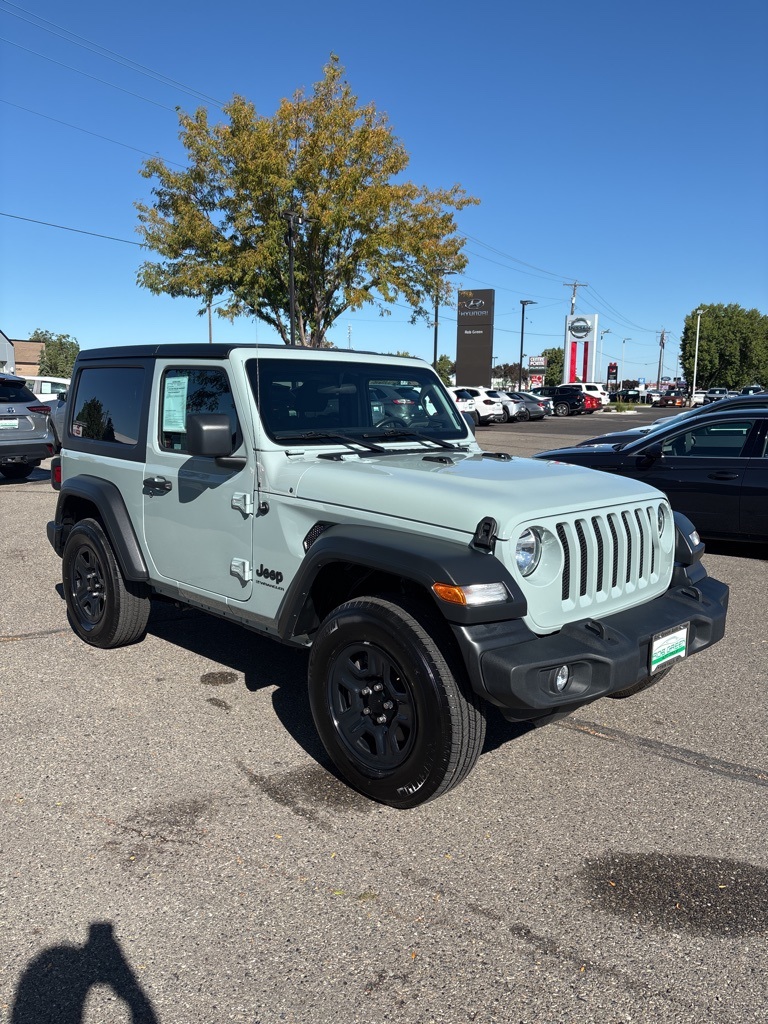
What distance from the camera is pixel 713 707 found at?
4.55 m

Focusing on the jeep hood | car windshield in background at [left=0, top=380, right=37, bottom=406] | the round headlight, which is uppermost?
car windshield in background at [left=0, top=380, right=37, bottom=406]

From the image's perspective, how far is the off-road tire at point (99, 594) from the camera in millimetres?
5059

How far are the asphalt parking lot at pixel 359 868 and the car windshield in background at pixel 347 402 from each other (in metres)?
1.53

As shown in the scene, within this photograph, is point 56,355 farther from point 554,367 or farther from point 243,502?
point 243,502

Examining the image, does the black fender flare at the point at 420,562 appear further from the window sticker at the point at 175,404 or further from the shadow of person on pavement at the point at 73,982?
the shadow of person on pavement at the point at 73,982

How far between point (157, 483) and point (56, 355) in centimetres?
13239

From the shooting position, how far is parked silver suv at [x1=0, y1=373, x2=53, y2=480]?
1270 cm

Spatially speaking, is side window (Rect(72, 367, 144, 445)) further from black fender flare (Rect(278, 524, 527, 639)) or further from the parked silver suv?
the parked silver suv

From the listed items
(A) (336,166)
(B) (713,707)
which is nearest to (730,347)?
(A) (336,166)

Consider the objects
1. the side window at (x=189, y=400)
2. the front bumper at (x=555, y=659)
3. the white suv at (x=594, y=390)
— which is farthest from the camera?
the white suv at (x=594, y=390)

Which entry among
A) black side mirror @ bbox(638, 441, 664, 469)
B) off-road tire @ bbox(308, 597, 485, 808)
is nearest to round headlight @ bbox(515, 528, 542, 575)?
off-road tire @ bbox(308, 597, 485, 808)

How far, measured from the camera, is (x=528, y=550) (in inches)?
129

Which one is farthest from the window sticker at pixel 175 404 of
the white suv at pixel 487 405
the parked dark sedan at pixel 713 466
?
the white suv at pixel 487 405

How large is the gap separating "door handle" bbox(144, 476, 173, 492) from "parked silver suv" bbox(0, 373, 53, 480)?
30.1 ft
